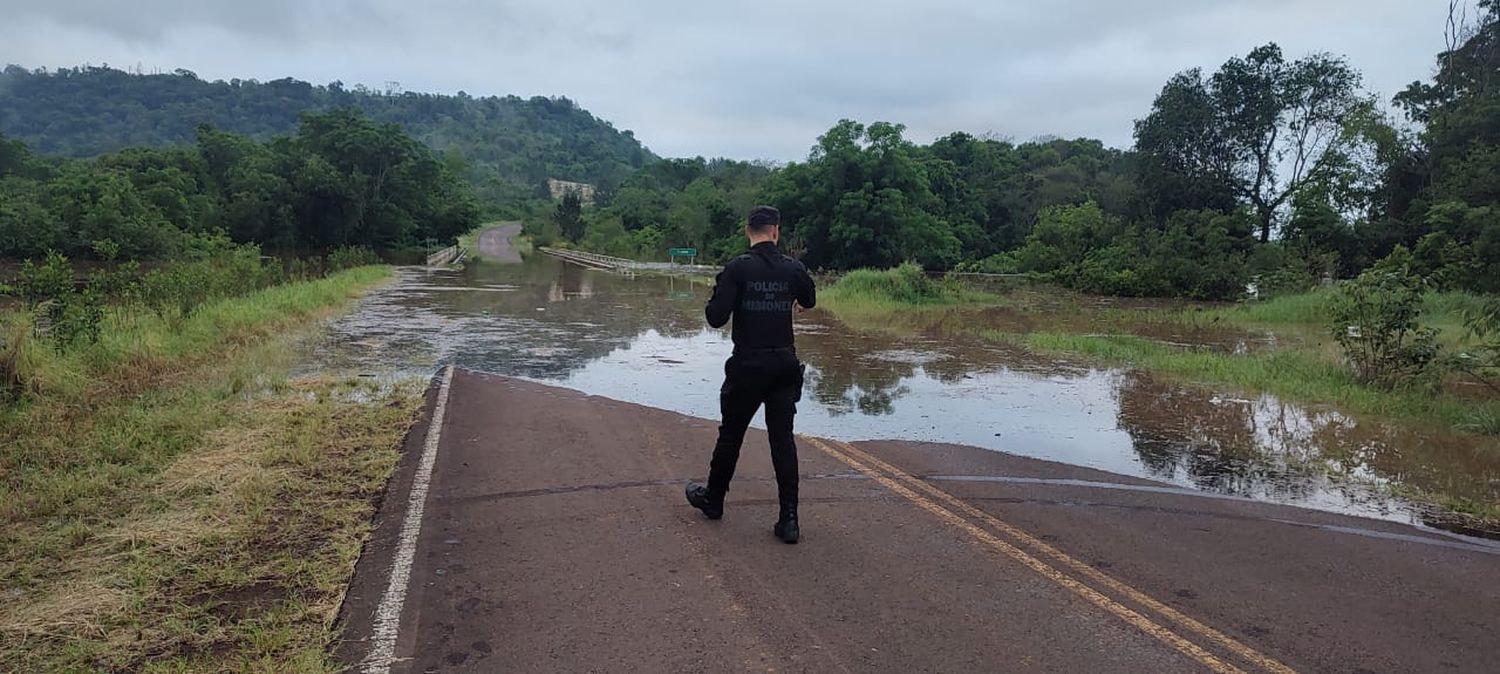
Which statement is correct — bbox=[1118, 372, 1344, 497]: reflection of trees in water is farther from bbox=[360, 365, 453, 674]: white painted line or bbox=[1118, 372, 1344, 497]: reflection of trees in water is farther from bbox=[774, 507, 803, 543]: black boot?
bbox=[360, 365, 453, 674]: white painted line

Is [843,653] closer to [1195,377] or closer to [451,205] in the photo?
[1195,377]

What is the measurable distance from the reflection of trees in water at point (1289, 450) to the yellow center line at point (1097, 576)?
7.67 ft

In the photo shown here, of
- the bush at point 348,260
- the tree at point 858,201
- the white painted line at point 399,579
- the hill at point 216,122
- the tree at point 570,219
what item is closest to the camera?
the white painted line at point 399,579

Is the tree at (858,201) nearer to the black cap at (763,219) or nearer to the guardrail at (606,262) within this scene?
the guardrail at (606,262)

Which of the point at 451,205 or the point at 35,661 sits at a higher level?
the point at 451,205

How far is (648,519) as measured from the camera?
557cm

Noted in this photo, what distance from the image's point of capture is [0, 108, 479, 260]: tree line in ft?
127

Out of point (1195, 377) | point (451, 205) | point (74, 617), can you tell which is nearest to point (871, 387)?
point (1195, 377)

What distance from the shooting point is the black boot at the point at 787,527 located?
202 inches

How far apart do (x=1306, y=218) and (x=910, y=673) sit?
41.9m

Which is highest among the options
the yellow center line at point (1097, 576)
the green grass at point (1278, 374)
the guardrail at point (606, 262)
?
the guardrail at point (606, 262)

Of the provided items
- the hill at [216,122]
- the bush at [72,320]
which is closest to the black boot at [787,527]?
the bush at [72,320]

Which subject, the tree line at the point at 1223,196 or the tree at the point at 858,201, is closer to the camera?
the tree line at the point at 1223,196

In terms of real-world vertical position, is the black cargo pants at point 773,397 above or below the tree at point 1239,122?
below
